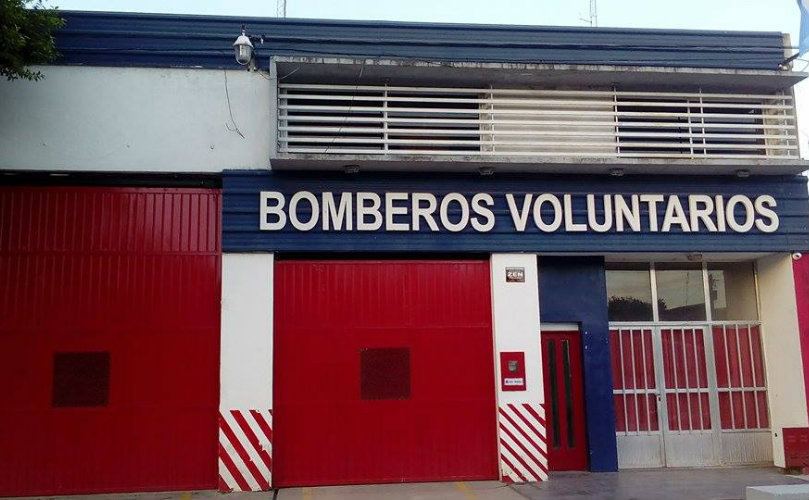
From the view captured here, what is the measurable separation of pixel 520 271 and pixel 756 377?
444 centimetres

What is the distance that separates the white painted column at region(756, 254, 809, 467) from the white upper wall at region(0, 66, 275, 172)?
8.20 meters

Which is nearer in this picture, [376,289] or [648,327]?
[376,289]

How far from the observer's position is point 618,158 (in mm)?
10484

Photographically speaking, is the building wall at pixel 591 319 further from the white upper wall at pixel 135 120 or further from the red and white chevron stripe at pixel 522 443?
the white upper wall at pixel 135 120

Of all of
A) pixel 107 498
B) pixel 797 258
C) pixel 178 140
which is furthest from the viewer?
pixel 797 258

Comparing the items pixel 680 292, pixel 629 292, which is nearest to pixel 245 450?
pixel 629 292

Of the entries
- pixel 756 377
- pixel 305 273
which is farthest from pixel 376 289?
pixel 756 377

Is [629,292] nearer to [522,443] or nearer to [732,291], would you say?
[732,291]

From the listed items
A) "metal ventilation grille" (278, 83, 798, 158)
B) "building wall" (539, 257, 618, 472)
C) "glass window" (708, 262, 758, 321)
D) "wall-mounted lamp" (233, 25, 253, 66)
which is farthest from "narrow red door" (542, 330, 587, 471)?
"wall-mounted lamp" (233, 25, 253, 66)

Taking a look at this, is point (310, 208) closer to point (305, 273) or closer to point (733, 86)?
point (305, 273)

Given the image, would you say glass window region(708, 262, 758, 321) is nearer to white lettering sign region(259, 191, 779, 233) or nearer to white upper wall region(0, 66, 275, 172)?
white lettering sign region(259, 191, 779, 233)

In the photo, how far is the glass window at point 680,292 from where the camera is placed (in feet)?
38.3

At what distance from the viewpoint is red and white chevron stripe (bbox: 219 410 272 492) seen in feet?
31.9

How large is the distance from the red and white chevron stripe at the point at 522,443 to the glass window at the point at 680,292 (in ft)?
9.83
